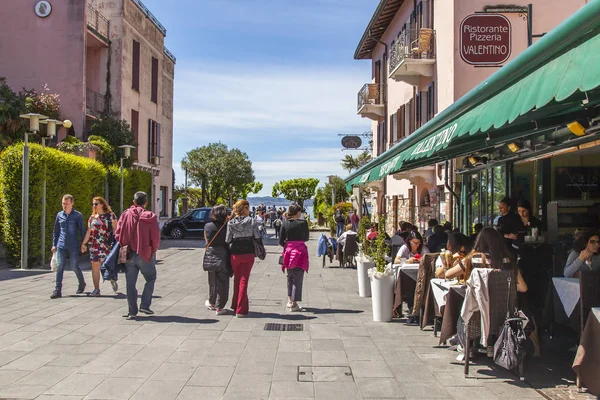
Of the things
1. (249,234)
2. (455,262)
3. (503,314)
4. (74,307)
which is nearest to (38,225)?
(74,307)

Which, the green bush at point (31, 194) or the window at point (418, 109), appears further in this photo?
the window at point (418, 109)

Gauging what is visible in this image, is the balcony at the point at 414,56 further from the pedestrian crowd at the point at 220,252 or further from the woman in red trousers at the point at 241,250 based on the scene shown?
the woman in red trousers at the point at 241,250

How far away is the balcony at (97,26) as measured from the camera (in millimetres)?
25747

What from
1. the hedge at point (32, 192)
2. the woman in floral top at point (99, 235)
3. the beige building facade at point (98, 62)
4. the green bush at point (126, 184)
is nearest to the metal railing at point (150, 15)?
the beige building facade at point (98, 62)

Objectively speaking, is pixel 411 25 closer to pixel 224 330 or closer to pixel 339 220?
pixel 339 220

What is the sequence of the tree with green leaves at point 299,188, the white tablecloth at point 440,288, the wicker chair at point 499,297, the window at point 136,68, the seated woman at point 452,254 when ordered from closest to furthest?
the wicker chair at point 499,297
the white tablecloth at point 440,288
the seated woman at point 452,254
the window at point 136,68
the tree with green leaves at point 299,188

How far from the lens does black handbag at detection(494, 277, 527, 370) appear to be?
5430 millimetres

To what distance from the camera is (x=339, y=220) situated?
29.3 m

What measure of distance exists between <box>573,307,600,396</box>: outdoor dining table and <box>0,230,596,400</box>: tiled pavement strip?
34cm

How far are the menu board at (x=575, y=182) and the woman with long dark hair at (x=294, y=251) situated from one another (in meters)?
5.31

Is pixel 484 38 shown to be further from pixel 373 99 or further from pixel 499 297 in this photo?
pixel 373 99

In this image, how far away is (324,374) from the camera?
5.93 meters

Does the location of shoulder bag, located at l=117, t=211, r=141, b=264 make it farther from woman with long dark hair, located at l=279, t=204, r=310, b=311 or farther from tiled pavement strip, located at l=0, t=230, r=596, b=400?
woman with long dark hair, located at l=279, t=204, r=310, b=311

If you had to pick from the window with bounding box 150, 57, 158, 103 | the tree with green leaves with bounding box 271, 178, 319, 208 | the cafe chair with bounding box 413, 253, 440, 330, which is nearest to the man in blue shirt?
the cafe chair with bounding box 413, 253, 440, 330
